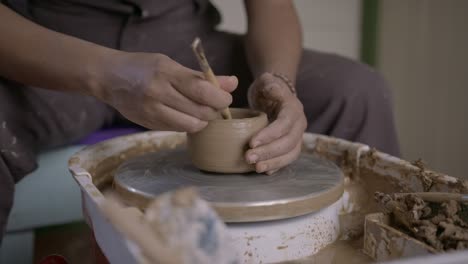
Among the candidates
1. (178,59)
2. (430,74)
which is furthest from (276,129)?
(430,74)

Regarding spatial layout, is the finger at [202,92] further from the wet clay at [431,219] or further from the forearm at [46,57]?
the wet clay at [431,219]

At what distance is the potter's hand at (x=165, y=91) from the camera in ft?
3.06

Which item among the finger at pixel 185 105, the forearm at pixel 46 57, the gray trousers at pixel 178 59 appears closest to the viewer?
the finger at pixel 185 105

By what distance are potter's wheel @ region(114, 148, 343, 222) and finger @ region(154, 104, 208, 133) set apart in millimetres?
109

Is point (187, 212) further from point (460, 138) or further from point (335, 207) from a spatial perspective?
point (460, 138)

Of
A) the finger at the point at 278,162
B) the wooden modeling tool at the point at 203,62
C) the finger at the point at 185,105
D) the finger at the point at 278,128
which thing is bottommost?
the finger at the point at 278,162

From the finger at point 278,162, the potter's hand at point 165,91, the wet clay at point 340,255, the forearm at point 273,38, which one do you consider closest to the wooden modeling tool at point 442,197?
the wet clay at point 340,255

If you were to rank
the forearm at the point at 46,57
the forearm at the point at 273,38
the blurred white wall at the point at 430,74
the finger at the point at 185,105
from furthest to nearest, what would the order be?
the blurred white wall at the point at 430,74 < the forearm at the point at 273,38 < the forearm at the point at 46,57 < the finger at the point at 185,105

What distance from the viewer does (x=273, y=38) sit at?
1536 millimetres

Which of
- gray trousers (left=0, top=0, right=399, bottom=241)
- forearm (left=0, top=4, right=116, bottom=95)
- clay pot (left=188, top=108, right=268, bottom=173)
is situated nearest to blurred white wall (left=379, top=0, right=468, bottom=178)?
gray trousers (left=0, top=0, right=399, bottom=241)

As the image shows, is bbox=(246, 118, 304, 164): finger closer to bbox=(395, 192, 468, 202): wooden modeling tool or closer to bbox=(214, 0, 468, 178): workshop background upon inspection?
bbox=(395, 192, 468, 202): wooden modeling tool

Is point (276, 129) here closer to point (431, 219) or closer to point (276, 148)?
point (276, 148)

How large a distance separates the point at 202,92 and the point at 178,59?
2.39 feet

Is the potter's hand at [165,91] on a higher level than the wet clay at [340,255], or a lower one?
higher
